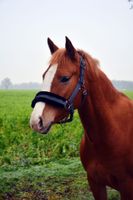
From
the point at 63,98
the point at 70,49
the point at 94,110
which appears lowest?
the point at 94,110

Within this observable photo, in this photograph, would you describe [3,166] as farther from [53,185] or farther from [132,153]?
[132,153]

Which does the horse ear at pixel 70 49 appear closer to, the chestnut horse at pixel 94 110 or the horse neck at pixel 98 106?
the chestnut horse at pixel 94 110

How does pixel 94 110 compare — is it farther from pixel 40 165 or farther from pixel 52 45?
pixel 40 165

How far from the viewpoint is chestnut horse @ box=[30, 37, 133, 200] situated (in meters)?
3.06

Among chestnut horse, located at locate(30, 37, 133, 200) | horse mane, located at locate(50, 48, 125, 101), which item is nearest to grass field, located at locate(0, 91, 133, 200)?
chestnut horse, located at locate(30, 37, 133, 200)

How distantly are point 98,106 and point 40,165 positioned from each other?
14.7ft

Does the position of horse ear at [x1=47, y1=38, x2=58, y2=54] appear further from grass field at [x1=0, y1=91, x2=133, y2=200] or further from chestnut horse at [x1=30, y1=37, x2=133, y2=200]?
grass field at [x1=0, y1=91, x2=133, y2=200]

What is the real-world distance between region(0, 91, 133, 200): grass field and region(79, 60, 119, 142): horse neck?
7.58ft

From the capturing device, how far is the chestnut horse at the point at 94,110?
306 centimetres

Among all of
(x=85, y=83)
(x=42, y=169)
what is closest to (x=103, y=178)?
(x=85, y=83)

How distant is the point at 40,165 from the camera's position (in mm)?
7594


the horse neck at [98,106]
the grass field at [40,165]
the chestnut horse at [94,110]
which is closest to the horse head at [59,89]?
the chestnut horse at [94,110]

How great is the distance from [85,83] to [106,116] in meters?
0.40

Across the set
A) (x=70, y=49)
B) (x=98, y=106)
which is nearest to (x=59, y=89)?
(x=70, y=49)
